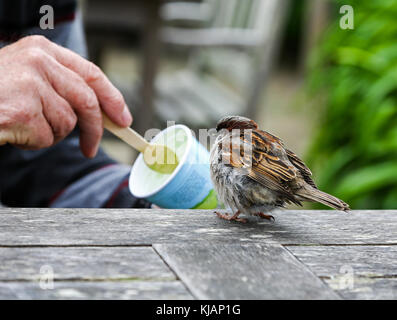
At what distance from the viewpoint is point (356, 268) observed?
1.15 m

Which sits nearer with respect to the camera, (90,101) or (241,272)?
(241,272)

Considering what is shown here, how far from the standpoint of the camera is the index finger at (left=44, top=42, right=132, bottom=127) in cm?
169

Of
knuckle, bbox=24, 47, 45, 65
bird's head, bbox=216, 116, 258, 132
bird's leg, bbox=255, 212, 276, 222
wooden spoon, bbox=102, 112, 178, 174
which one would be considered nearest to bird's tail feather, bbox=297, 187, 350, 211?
bird's leg, bbox=255, 212, 276, 222

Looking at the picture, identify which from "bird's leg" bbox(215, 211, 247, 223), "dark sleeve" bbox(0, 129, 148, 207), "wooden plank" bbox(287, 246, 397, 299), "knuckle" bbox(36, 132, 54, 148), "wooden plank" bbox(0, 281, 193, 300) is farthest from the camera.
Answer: "dark sleeve" bbox(0, 129, 148, 207)

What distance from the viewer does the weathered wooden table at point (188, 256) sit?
99cm

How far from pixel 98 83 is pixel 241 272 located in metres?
0.82

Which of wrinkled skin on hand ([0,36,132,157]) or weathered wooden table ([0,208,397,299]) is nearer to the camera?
weathered wooden table ([0,208,397,299])

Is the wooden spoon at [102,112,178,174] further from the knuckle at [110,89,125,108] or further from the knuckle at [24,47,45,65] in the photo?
the knuckle at [24,47,45,65]

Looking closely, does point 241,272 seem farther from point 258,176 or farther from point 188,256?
point 258,176

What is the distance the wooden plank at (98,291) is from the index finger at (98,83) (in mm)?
810

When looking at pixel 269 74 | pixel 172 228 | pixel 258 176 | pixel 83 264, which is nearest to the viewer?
pixel 83 264

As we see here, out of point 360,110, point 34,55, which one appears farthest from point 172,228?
point 360,110

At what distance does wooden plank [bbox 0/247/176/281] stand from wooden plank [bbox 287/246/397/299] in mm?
273
